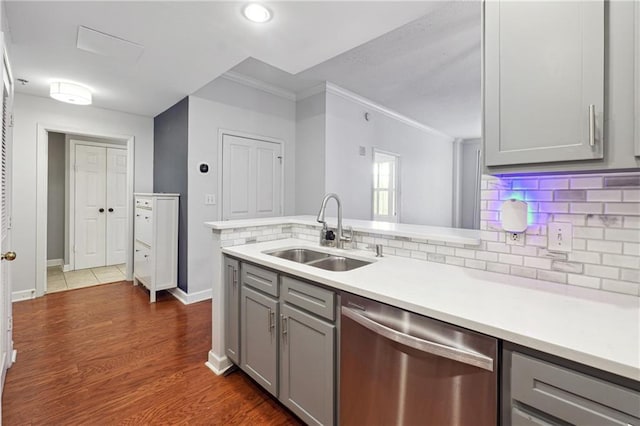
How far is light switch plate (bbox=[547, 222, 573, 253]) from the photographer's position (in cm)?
129

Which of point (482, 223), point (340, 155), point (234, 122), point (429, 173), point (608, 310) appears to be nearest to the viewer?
point (608, 310)

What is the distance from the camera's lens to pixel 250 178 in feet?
13.2

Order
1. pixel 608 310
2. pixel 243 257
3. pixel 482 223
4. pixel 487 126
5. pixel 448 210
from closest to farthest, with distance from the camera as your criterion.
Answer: pixel 608 310 < pixel 487 126 < pixel 482 223 < pixel 243 257 < pixel 448 210

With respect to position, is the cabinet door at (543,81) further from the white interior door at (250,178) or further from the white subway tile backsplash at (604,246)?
the white interior door at (250,178)

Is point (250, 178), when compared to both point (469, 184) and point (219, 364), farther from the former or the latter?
point (469, 184)

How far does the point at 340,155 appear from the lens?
13.7ft

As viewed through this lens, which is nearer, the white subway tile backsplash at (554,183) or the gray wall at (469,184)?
the white subway tile backsplash at (554,183)

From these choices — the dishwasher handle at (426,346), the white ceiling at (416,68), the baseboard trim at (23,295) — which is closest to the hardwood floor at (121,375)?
the baseboard trim at (23,295)

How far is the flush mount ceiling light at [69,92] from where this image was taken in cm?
308

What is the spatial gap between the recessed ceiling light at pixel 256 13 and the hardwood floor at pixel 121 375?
95.2 inches

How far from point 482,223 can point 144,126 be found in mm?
4589

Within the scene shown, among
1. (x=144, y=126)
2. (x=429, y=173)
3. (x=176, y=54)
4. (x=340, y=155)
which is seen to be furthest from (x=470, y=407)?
(x=429, y=173)

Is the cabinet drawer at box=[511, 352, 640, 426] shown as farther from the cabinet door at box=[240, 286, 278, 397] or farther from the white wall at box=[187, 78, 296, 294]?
the white wall at box=[187, 78, 296, 294]

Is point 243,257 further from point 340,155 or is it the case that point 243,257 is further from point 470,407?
point 340,155
